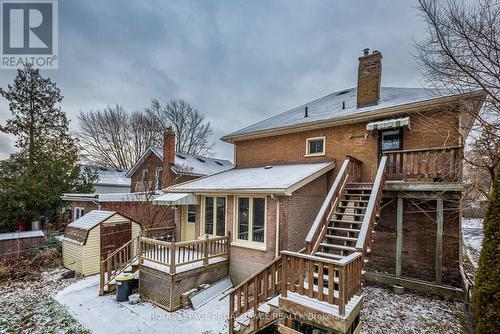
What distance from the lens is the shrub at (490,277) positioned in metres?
4.19

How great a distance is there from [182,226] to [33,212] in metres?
14.5

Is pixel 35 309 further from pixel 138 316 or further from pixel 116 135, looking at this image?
pixel 116 135

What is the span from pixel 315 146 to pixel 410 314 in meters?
6.77

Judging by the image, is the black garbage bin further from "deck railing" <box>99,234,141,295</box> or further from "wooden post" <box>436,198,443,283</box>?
"wooden post" <box>436,198,443,283</box>

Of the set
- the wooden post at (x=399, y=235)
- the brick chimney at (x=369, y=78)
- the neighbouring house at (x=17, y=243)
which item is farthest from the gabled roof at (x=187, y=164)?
the wooden post at (x=399, y=235)

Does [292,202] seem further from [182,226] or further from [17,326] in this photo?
[17,326]

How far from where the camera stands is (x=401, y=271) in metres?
8.25

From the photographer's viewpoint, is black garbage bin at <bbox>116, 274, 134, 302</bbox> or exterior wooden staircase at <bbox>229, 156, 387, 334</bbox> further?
black garbage bin at <bbox>116, 274, 134, 302</bbox>

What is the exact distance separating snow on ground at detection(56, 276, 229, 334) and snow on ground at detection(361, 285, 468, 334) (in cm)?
396

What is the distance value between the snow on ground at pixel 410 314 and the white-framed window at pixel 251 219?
371 cm

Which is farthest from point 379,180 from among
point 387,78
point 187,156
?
point 187,156

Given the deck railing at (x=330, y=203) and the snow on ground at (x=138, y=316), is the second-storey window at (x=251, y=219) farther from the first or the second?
the deck railing at (x=330, y=203)

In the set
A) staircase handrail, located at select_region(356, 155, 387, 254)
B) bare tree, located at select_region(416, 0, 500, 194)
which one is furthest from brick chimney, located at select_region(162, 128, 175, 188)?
bare tree, located at select_region(416, 0, 500, 194)

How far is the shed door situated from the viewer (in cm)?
1109
